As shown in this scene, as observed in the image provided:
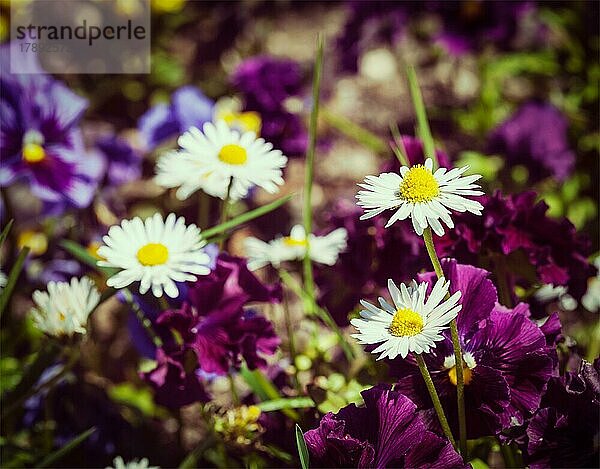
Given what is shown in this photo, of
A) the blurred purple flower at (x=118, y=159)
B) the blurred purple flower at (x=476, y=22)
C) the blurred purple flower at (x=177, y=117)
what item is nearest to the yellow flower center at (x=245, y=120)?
the blurred purple flower at (x=177, y=117)

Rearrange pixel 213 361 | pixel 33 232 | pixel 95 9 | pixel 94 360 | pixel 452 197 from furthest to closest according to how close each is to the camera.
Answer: pixel 95 9
pixel 33 232
pixel 94 360
pixel 213 361
pixel 452 197

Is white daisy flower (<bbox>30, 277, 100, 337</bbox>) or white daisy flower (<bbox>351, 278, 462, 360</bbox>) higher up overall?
white daisy flower (<bbox>351, 278, 462, 360</bbox>)

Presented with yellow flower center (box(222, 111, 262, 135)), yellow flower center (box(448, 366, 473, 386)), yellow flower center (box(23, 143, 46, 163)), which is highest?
yellow flower center (box(222, 111, 262, 135))

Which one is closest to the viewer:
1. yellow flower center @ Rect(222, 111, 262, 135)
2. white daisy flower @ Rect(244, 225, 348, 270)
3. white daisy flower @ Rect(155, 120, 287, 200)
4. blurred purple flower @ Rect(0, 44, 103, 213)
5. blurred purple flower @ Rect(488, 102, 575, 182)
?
white daisy flower @ Rect(155, 120, 287, 200)

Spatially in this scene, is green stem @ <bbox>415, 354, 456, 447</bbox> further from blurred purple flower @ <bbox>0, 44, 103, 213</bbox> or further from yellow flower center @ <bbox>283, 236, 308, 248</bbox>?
blurred purple flower @ <bbox>0, 44, 103, 213</bbox>

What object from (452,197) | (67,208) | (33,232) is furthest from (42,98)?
(452,197)

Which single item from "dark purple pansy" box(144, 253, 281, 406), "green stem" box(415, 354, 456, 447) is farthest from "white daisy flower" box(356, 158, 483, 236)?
"dark purple pansy" box(144, 253, 281, 406)

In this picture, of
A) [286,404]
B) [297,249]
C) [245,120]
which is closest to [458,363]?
[286,404]

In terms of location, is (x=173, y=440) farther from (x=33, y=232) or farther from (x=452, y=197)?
(x=452, y=197)
